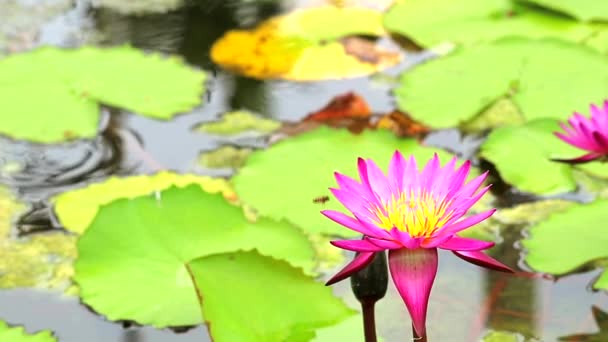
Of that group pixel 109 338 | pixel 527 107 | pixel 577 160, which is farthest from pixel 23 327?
pixel 527 107

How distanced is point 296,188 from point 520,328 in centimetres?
49

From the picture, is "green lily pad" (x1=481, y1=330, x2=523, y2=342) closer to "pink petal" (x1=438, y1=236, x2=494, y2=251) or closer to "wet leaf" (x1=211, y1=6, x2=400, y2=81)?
"pink petal" (x1=438, y1=236, x2=494, y2=251)

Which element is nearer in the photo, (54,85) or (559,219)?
(559,219)

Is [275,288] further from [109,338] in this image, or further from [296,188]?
[296,188]

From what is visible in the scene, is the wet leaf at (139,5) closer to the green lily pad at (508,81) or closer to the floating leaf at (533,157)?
the green lily pad at (508,81)

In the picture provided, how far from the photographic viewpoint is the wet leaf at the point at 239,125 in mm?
1860

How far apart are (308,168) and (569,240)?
0.48 meters

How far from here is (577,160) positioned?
4.38 ft

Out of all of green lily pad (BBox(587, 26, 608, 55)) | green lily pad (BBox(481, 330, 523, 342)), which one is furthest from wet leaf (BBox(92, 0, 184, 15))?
green lily pad (BBox(481, 330, 523, 342))

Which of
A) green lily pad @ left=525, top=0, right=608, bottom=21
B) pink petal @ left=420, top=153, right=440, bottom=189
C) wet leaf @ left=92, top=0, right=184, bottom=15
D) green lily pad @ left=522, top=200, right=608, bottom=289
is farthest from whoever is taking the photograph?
wet leaf @ left=92, top=0, right=184, bottom=15

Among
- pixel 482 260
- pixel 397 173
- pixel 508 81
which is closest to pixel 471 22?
A: pixel 508 81

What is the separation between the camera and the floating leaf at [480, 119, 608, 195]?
63.1 inches

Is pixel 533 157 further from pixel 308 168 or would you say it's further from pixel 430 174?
pixel 430 174

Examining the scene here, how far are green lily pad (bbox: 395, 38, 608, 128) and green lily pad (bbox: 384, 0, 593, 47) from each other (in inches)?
5.6
